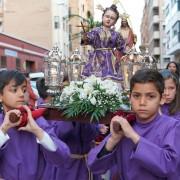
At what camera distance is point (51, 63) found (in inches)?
154

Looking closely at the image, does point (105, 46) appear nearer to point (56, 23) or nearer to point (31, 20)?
point (31, 20)

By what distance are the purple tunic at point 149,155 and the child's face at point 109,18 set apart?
211 centimetres

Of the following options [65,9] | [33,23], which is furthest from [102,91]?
[65,9]

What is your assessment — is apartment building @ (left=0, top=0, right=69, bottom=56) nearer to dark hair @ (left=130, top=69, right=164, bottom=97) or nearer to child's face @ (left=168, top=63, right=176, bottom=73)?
child's face @ (left=168, top=63, right=176, bottom=73)

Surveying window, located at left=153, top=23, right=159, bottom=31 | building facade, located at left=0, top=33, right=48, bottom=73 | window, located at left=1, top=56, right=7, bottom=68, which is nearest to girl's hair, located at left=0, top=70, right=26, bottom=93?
building facade, located at left=0, top=33, right=48, bottom=73

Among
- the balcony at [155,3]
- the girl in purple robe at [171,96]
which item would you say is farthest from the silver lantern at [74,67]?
the balcony at [155,3]

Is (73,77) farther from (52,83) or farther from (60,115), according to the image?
(60,115)

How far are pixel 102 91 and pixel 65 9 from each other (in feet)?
137

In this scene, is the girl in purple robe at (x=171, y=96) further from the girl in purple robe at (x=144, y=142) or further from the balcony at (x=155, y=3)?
the balcony at (x=155, y=3)

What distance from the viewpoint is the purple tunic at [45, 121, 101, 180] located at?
12.6 feet

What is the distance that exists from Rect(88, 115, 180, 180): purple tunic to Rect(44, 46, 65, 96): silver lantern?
135cm

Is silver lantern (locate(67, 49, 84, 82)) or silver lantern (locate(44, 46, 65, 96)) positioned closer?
silver lantern (locate(44, 46, 65, 96))

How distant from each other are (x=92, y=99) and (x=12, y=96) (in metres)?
0.69

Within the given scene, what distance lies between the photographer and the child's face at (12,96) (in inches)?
110
